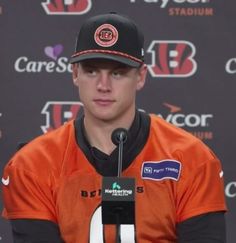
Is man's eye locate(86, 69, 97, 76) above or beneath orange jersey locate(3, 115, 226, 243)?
above

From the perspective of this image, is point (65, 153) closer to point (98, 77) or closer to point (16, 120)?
point (98, 77)

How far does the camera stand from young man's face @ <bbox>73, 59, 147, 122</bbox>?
6.93ft

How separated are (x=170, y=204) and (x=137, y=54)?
413mm

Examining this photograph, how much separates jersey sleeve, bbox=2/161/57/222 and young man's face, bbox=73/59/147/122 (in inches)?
9.6

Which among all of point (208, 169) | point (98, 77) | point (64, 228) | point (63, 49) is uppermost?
point (63, 49)

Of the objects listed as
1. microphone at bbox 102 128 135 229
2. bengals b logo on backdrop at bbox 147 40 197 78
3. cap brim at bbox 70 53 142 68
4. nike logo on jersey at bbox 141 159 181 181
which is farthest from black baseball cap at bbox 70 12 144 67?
bengals b logo on backdrop at bbox 147 40 197 78

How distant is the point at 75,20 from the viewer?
332 cm

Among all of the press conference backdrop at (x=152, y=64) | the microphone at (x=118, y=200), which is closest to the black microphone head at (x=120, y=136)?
the microphone at (x=118, y=200)

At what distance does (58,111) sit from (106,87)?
49.7 inches

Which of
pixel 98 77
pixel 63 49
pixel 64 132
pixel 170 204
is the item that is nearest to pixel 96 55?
pixel 98 77

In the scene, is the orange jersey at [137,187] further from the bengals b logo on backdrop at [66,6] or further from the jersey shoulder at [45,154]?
the bengals b logo on backdrop at [66,6]

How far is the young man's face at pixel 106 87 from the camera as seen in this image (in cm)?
211

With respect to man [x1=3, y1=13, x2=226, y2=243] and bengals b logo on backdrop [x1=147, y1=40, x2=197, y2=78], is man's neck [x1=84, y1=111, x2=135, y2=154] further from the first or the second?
bengals b logo on backdrop [x1=147, y1=40, x2=197, y2=78]

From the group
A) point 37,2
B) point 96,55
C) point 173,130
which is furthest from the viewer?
point 37,2
